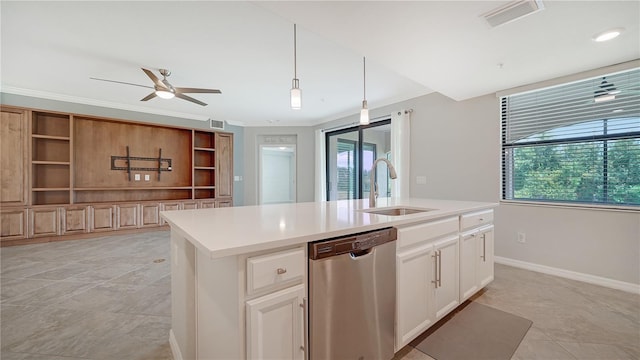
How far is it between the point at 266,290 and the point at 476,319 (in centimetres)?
188

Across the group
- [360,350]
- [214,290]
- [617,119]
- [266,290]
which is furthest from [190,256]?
[617,119]

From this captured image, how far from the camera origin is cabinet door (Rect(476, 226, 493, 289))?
226cm

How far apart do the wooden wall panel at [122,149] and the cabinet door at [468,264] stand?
5760mm

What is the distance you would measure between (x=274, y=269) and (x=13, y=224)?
546cm

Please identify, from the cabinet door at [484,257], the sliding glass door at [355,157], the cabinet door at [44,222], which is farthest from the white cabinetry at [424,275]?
the cabinet door at [44,222]

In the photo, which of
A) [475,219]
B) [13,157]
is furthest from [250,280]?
[13,157]

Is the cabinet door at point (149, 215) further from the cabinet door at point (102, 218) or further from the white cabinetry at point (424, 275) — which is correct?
the white cabinetry at point (424, 275)

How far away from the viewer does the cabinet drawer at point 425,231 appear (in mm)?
1519

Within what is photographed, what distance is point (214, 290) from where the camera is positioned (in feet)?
3.61

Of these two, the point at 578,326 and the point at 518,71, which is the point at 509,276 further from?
the point at 518,71

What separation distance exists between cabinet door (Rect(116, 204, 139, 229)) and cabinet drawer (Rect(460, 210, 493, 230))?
561 centimetres

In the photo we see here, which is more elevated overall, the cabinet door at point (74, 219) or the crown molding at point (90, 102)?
the crown molding at point (90, 102)

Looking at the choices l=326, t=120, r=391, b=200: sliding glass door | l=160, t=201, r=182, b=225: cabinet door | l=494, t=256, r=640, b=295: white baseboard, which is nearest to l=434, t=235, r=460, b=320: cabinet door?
l=494, t=256, r=640, b=295: white baseboard

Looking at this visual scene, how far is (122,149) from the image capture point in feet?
16.7
